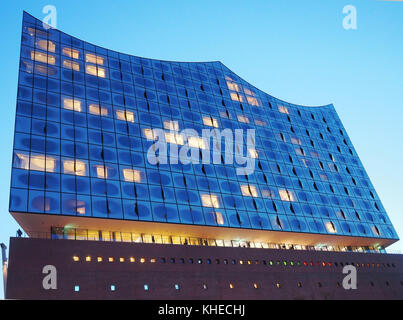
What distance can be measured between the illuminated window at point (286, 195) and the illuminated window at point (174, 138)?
1152 cm

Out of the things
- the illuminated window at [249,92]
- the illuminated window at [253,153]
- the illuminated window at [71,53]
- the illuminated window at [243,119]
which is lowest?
the illuminated window at [253,153]

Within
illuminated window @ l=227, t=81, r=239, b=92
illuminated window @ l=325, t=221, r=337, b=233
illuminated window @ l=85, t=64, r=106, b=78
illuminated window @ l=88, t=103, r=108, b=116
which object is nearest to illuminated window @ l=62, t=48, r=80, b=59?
illuminated window @ l=85, t=64, r=106, b=78

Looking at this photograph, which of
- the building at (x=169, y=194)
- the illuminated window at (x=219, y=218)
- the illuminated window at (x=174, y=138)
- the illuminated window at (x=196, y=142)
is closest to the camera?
the building at (x=169, y=194)

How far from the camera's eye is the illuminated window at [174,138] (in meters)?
38.0

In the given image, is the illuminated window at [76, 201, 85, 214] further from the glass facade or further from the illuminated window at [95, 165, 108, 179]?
the illuminated window at [95, 165, 108, 179]

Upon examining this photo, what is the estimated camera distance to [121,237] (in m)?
31.5

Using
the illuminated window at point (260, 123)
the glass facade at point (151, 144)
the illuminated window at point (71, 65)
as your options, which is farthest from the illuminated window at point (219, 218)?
the illuminated window at point (71, 65)

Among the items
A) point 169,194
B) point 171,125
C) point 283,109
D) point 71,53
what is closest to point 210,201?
point 169,194

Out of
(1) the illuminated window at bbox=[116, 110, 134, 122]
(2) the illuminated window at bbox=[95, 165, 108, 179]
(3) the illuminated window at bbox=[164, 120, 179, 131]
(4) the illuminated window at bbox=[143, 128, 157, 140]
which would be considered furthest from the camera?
(3) the illuminated window at bbox=[164, 120, 179, 131]

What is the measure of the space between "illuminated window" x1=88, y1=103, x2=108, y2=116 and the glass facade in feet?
0.32

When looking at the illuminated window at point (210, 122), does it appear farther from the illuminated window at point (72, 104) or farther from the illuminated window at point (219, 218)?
the illuminated window at point (72, 104)

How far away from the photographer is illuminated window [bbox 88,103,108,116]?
35469mm
